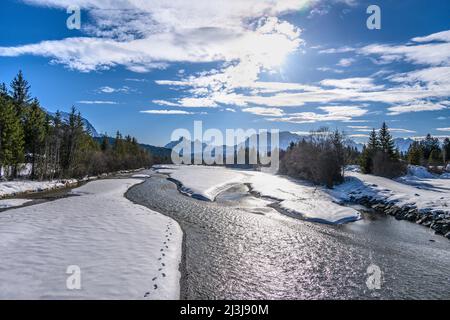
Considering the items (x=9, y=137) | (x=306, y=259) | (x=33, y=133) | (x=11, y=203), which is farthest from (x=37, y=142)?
(x=306, y=259)

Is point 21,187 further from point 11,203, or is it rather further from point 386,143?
point 386,143

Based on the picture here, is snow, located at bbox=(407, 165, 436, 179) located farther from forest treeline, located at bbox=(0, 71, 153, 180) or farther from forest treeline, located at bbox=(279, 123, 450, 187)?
forest treeline, located at bbox=(0, 71, 153, 180)

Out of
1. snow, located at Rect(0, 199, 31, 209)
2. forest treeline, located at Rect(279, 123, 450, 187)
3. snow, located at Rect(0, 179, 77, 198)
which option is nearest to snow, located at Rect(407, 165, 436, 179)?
forest treeline, located at Rect(279, 123, 450, 187)

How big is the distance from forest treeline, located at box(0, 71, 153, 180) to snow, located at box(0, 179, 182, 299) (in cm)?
2736

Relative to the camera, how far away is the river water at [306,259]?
13.3m

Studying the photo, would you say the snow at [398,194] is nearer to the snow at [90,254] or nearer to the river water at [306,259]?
the river water at [306,259]

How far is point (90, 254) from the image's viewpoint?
615 inches

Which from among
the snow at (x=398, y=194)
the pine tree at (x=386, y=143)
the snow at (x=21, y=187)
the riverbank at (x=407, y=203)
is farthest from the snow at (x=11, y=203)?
the pine tree at (x=386, y=143)

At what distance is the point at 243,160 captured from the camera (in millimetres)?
176375

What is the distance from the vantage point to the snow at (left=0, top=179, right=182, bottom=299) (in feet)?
38.9

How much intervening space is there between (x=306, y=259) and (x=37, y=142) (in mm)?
54525

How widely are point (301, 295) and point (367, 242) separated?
10415 mm

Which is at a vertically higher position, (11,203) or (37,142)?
(37,142)

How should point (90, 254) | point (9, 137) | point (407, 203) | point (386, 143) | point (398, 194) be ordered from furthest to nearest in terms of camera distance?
point (386, 143), point (9, 137), point (398, 194), point (407, 203), point (90, 254)
